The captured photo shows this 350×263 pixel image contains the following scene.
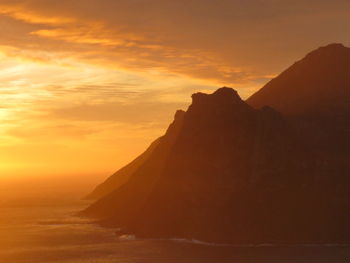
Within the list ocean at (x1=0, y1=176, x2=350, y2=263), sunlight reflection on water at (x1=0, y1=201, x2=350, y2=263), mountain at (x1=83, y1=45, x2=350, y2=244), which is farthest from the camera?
mountain at (x1=83, y1=45, x2=350, y2=244)

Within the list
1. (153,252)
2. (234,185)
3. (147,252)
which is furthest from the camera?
(234,185)

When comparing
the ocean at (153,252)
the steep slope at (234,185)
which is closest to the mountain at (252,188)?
the steep slope at (234,185)

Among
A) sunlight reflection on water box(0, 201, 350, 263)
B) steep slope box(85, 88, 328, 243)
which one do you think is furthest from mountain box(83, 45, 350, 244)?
sunlight reflection on water box(0, 201, 350, 263)

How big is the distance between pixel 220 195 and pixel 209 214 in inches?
268

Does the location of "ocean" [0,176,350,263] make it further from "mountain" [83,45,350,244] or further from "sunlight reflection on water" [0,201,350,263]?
"mountain" [83,45,350,244]

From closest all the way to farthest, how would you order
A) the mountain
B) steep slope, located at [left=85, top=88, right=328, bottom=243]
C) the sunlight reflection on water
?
the sunlight reflection on water
the mountain
steep slope, located at [left=85, top=88, right=328, bottom=243]

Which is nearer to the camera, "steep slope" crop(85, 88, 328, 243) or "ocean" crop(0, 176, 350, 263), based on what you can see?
"ocean" crop(0, 176, 350, 263)

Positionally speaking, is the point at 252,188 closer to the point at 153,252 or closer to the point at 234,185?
the point at 234,185

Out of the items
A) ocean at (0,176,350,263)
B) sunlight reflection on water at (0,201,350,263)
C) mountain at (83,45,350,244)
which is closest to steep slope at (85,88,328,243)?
mountain at (83,45,350,244)

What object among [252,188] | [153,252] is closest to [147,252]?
[153,252]

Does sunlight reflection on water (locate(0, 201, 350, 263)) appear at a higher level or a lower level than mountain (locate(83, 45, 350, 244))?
lower

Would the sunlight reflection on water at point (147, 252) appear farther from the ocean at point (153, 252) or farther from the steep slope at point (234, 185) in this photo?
the steep slope at point (234, 185)

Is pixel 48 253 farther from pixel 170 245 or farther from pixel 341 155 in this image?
pixel 341 155

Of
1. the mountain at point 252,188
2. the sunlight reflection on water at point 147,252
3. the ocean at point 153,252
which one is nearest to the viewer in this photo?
the ocean at point 153,252
